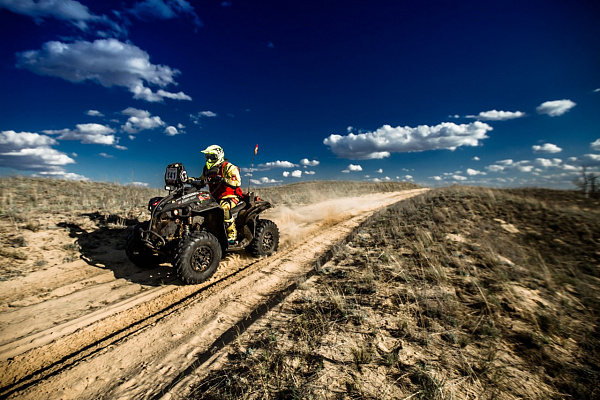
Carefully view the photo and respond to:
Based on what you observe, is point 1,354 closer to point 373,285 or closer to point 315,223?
point 373,285

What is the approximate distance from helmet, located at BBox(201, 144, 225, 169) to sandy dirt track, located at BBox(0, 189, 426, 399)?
250 centimetres

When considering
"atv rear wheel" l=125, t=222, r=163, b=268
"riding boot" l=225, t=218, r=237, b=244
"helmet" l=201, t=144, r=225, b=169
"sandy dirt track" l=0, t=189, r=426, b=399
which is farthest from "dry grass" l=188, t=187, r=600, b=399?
"helmet" l=201, t=144, r=225, b=169

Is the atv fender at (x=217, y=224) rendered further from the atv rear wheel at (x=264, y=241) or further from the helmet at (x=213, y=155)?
the helmet at (x=213, y=155)

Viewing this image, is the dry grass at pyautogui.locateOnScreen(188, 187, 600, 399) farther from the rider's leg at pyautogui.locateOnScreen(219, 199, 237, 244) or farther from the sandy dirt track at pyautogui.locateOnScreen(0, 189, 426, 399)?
the rider's leg at pyautogui.locateOnScreen(219, 199, 237, 244)

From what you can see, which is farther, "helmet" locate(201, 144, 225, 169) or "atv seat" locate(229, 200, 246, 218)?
"helmet" locate(201, 144, 225, 169)

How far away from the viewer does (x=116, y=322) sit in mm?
3482

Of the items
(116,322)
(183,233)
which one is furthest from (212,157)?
(116,322)

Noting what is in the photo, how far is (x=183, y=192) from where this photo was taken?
491 cm

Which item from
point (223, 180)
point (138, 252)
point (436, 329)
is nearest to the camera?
point (436, 329)

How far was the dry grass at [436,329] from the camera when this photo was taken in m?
2.28

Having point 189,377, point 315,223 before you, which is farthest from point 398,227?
point 189,377

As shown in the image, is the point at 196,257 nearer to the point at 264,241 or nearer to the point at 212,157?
the point at 264,241

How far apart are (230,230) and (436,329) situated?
4.46 metres

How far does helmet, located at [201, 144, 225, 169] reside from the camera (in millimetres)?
6039
